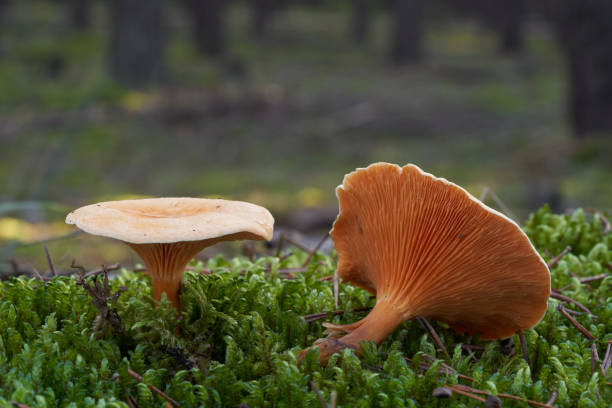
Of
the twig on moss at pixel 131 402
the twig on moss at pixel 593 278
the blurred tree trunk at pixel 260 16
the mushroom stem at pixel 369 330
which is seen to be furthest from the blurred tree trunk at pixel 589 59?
the blurred tree trunk at pixel 260 16

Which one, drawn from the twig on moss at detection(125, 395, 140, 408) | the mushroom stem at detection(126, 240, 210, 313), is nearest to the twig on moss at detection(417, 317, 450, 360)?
the mushroom stem at detection(126, 240, 210, 313)

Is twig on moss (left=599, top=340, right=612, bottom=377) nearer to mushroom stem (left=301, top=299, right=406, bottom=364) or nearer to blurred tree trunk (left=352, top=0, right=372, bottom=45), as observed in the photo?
mushroom stem (left=301, top=299, right=406, bottom=364)

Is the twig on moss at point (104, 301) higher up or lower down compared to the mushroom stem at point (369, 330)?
higher up

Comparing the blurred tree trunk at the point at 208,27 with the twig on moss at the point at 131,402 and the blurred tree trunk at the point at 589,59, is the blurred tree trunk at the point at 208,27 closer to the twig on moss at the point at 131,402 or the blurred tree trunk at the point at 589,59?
the blurred tree trunk at the point at 589,59

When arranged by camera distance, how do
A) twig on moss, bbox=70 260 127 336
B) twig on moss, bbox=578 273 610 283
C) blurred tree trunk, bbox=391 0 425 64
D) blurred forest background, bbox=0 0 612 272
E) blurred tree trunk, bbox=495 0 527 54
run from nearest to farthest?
twig on moss, bbox=70 260 127 336
twig on moss, bbox=578 273 610 283
blurred forest background, bbox=0 0 612 272
blurred tree trunk, bbox=391 0 425 64
blurred tree trunk, bbox=495 0 527 54

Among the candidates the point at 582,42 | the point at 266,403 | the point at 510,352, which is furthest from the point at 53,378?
the point at 582,42

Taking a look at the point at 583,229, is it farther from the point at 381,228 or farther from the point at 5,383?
the point at 5,383

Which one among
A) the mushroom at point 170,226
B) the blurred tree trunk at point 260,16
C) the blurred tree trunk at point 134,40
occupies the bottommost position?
the mushroom at point 170,226
